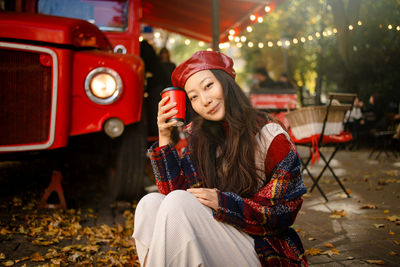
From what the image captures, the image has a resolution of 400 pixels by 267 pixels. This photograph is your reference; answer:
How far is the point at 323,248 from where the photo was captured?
98.3 inches

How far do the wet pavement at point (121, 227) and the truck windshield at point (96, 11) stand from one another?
2.22 meters

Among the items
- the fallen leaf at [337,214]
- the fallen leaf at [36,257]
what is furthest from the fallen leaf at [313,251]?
the fallen leaf at [36,257]

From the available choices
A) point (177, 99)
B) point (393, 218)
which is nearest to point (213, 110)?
point (177, 99)

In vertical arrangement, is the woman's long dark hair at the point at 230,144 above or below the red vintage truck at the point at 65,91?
below

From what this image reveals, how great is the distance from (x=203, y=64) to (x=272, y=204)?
750 millimetres

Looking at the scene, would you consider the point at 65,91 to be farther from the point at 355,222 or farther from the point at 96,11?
the point at 355,222

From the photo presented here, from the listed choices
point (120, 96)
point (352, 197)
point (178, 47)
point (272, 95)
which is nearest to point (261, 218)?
point (120, 96)

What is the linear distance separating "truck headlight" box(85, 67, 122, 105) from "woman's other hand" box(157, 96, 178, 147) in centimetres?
150

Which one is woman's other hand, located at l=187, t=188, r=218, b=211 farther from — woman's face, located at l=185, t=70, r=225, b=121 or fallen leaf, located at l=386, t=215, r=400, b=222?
fallen leaf, located at l=386, t=215, r=400, b=222

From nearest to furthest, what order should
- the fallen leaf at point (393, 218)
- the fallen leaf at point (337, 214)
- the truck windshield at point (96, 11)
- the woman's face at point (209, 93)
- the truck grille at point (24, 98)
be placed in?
the woman's face at point (209, 93) → the truck grille at point (24, 98) → the fallen leaf at point (393, 218) → the fallen leaf at point (337, 214) → the truck windshield at point (96, 11)

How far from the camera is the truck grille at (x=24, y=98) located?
2.84m

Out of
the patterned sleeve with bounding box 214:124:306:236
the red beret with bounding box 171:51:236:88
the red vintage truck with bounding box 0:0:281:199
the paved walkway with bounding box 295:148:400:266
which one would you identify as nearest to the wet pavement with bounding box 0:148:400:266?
the paved walkway with bounding box 295:148:400:266

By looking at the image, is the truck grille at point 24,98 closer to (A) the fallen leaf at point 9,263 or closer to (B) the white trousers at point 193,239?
(A) the fallen leaf at point 9,263

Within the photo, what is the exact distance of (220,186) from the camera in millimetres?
1647
